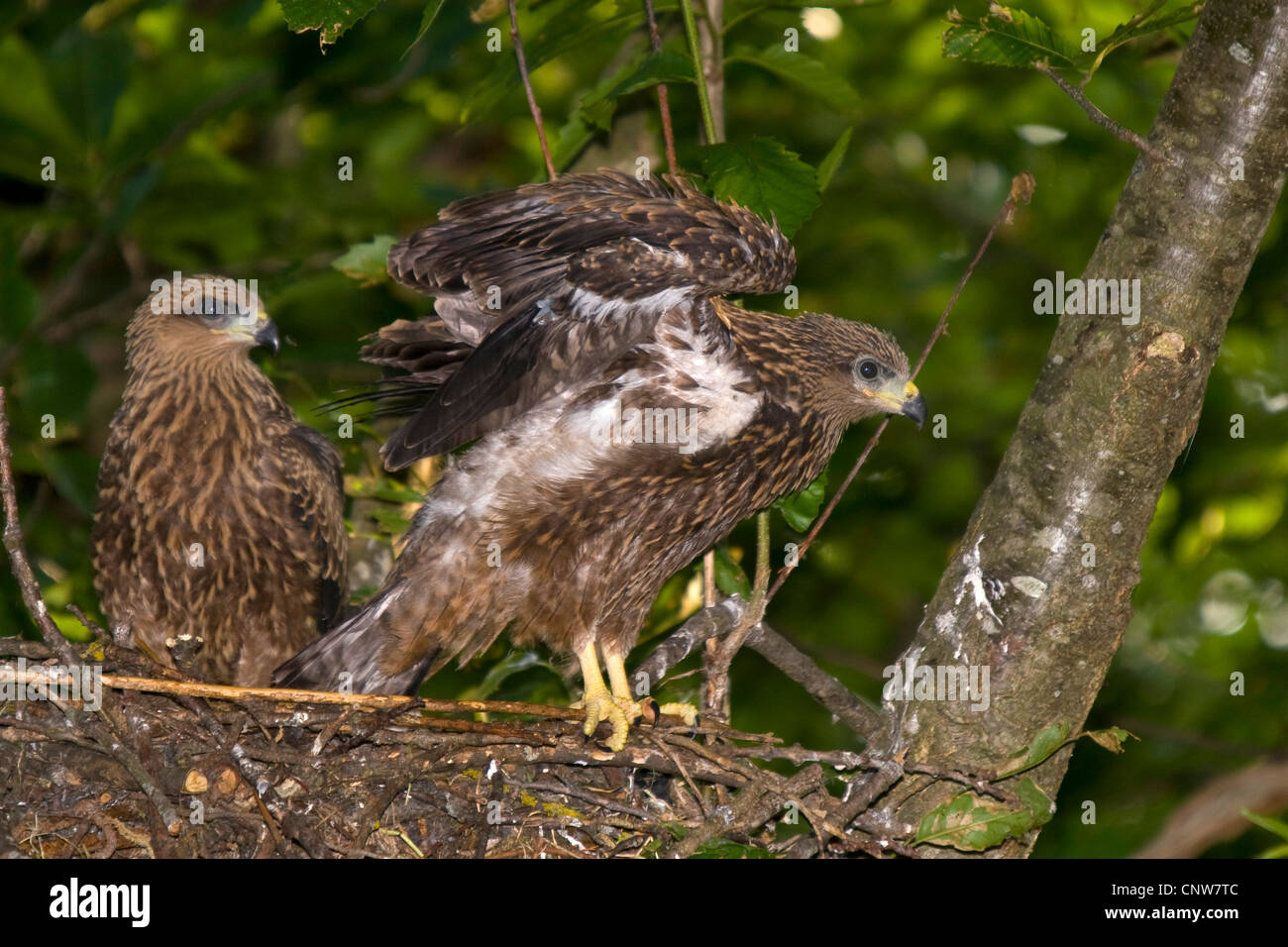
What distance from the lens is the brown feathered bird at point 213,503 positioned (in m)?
5.27

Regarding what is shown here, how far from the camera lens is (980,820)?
388cm

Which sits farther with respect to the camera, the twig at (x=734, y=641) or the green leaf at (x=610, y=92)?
the twig at (x=734, y=641)

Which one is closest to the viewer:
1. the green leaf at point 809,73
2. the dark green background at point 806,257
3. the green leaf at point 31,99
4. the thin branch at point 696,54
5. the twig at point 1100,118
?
the twig at point 1100,118

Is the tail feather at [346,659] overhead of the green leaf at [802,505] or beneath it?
beneath

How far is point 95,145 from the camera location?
6.60 metres

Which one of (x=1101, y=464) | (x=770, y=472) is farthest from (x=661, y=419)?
(x=1101, y=464)

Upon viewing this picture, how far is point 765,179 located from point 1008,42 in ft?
2.84

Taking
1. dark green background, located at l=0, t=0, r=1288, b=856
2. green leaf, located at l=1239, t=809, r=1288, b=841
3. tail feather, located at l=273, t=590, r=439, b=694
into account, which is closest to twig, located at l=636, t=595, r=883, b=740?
dark green background, located at l=0, t=0, r=1288, b=856

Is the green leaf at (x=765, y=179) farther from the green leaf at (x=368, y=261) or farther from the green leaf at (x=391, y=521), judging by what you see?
the green leaf at (x=391, y=521)

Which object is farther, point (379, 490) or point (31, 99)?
point (31, 99)

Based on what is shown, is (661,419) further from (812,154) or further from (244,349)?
(812,154)

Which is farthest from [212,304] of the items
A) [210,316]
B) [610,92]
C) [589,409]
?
[610,92]

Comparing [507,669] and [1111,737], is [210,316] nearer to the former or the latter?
[507,669]

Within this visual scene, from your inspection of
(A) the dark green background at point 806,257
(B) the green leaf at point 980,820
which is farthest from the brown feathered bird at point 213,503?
(B) the green leaf at point 980,820
